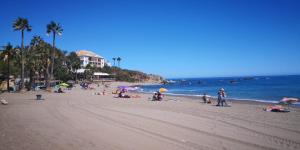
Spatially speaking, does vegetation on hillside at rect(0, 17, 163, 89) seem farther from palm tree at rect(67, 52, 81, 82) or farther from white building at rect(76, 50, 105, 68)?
white building at rect(76, 50, 105, 68)

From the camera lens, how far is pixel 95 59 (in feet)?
410

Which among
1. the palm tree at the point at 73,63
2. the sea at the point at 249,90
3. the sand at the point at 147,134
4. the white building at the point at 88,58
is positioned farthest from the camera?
the white building at the point at 88,58

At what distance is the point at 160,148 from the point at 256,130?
5242mm

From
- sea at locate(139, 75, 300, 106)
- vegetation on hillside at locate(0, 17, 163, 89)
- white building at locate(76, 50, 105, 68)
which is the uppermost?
white building at locate(76, 50, 105, 68)

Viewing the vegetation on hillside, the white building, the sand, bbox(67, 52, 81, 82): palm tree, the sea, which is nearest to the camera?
the sand

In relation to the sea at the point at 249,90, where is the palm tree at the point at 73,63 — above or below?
above

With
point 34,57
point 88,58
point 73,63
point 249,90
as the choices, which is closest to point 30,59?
point 34,57

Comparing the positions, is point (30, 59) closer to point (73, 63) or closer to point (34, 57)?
point (34, 57)

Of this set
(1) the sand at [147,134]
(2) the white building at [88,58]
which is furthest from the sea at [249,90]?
(2) the white building at [88,58]

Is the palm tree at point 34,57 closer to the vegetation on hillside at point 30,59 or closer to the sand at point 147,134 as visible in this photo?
the vegetation on hillside at point 30,59

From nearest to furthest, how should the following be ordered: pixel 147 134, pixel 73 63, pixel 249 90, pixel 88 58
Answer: pixel 147 134 → pixel 249 90 → pixel 73 63 → pixel 88 58

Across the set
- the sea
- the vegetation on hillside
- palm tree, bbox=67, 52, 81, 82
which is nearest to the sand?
the sea

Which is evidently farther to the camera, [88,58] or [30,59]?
[88,58]

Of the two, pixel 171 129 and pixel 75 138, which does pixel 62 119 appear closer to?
pixel 75 138
